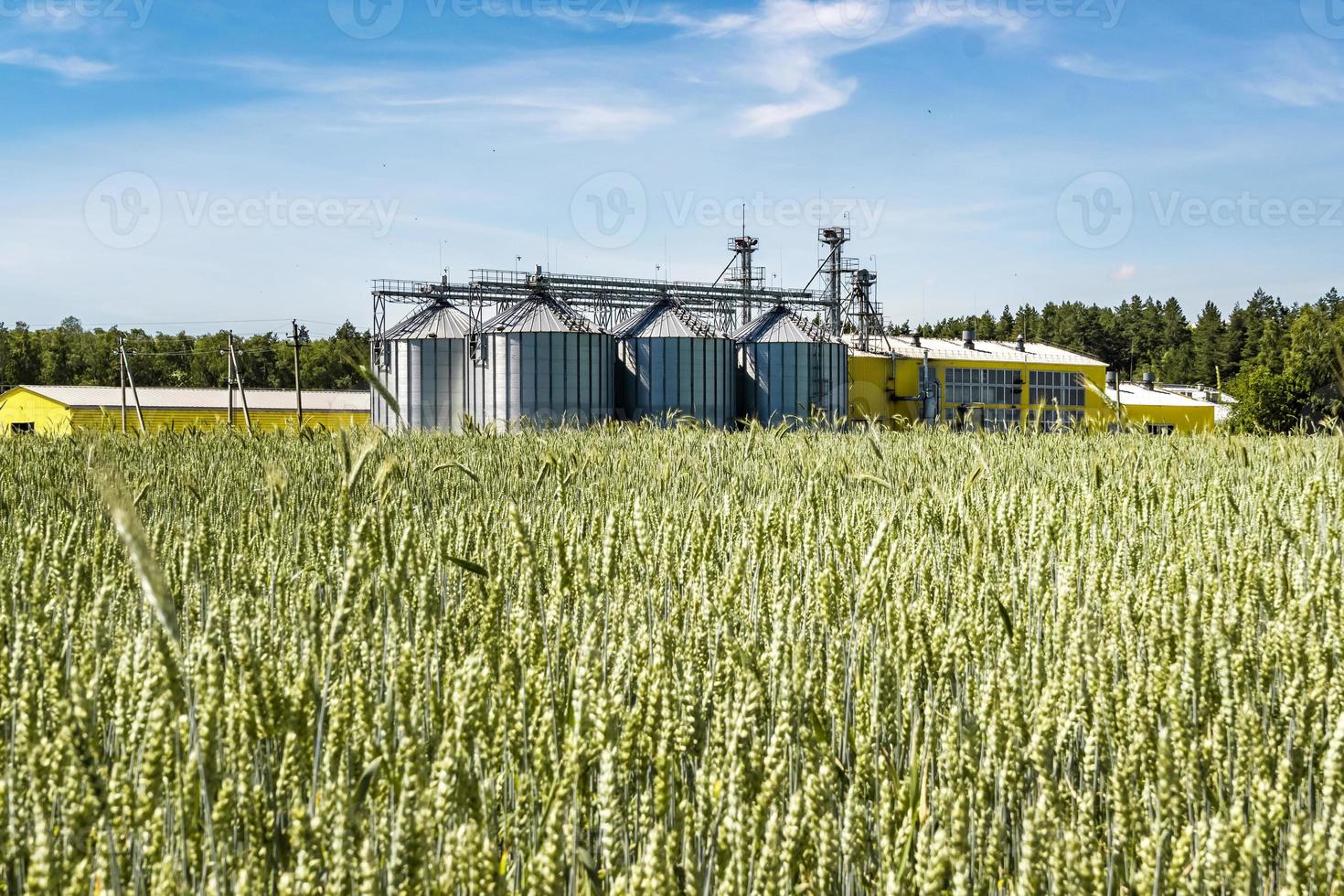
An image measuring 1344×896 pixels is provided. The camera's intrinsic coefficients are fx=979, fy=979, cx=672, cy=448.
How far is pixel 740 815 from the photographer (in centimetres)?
110

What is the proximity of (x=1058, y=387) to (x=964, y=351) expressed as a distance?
477cm

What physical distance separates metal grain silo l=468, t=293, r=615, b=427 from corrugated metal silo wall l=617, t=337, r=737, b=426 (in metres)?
1.45

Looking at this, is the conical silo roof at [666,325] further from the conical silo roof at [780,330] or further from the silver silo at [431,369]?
the silver silo at [431,369]

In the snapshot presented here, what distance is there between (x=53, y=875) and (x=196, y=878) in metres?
0.19

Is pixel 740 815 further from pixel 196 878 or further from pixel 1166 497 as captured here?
pixel 1166 497

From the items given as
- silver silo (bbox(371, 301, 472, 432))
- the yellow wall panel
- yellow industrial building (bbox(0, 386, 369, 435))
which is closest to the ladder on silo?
silver silo (bbox(371, 301, 472, 432))

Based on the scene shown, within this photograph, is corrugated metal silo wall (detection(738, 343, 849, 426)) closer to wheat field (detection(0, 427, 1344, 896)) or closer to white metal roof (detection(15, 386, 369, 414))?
white metal roof (detection(15, 386, 369, 414))

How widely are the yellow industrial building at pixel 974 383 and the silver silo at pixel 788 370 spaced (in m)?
3.11

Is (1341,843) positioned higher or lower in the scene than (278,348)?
lower

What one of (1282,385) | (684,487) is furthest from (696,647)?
(1282,385)

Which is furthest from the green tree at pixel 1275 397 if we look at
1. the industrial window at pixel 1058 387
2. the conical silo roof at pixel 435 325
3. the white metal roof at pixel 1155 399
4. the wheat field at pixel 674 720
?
the wheat field at pixel 674 720

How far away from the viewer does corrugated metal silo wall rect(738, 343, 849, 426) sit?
29156 millimetres

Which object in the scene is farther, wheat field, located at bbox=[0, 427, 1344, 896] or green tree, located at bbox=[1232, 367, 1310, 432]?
green tree, located at bbox=[1232, 367, 1310, 432]

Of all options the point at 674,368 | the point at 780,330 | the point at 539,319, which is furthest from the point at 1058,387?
the point at 539,319
